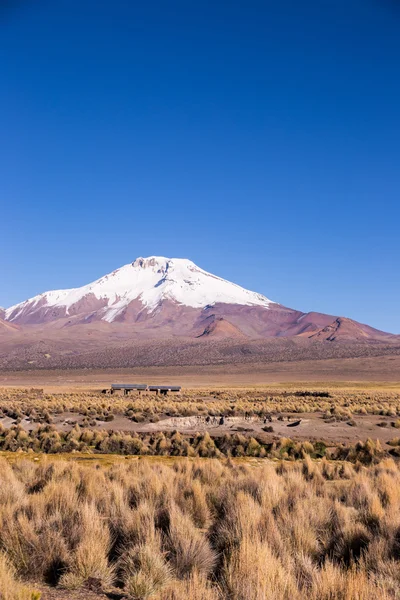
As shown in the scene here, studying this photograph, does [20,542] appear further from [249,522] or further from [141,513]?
[249,522]

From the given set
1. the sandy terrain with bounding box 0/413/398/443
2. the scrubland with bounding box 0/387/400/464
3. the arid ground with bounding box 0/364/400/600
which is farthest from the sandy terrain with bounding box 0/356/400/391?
the arid ground with bounding box 0/364/400/600

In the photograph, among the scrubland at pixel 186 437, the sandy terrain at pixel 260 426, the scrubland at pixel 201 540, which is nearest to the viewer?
the scrubland at pixel 201 540

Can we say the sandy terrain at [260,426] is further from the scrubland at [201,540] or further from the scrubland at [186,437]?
the scrubland at [201,540]

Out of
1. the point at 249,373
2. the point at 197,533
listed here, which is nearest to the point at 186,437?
the point at 197,533

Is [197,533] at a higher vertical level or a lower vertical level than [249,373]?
higher

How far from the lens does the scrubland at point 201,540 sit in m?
5.10

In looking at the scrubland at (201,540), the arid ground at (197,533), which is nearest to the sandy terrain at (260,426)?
the arid ground at (197,533)

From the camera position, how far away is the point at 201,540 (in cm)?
663

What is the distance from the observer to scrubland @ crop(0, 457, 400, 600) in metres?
5.10

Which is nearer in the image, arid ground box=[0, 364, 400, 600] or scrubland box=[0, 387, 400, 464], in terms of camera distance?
arid ground box=[0, 364, 400, 600]

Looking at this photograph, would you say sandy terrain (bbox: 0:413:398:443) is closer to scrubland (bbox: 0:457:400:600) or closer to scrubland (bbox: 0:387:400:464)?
scrubland (bbox: 0:387:400:464)

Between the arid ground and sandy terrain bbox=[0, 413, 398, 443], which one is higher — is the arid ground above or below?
above

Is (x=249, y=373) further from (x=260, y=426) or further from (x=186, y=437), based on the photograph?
(x=186, y=437)

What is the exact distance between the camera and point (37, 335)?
19888 cm
